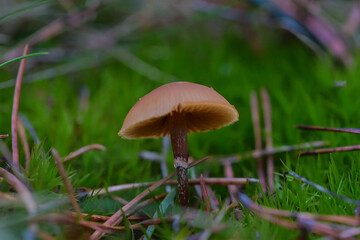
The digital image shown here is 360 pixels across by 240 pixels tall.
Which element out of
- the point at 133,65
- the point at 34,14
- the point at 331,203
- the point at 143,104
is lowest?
the point at 331,203

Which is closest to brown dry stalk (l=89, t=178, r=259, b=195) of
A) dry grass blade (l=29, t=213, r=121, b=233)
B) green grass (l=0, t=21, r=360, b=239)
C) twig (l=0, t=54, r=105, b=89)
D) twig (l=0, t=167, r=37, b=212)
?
green grass (l=0, t=21, r=360, b=239)

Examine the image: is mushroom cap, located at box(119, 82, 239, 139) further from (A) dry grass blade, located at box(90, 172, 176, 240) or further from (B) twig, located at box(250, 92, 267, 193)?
(B) twig, located at box(250, 92, 267, 193)

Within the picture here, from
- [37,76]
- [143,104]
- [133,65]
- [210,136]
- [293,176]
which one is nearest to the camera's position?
[143,104]

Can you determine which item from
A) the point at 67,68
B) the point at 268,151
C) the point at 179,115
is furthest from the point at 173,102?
the point at 67,68

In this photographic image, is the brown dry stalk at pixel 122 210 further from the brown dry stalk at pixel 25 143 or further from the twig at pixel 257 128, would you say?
the twig at pixel 257 128

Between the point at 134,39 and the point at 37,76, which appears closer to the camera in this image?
the point at 37,76

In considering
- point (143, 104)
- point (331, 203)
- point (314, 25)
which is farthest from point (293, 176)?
point (314, 25)

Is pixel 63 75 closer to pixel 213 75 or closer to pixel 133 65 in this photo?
pixel 133 65

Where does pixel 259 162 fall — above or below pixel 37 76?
below
